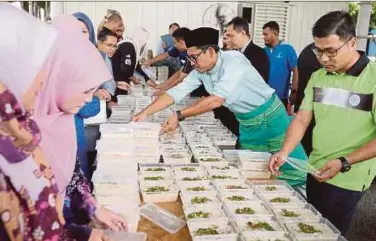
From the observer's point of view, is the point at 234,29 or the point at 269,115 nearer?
Result: the point at 269,115

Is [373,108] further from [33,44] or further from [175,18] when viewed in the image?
[175,18]

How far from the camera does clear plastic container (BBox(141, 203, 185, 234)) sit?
1585 mm

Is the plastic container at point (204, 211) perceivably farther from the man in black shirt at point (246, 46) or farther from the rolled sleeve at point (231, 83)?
the man in black shirt at point (246, 46)

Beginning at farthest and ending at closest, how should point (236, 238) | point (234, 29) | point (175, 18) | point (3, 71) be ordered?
1. point (175, 18)
2. point (234, 29)
3. point (236, 238)
4. point (3, 71)

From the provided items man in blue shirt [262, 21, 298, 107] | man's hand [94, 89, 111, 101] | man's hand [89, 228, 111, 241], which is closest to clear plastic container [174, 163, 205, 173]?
man's hand [89, 228, 111, 241]

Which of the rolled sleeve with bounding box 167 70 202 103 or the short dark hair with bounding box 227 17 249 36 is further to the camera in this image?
the short dark hair with bounding box 227 17 249 36

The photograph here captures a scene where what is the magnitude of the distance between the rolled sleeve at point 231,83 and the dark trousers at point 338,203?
0.78 m

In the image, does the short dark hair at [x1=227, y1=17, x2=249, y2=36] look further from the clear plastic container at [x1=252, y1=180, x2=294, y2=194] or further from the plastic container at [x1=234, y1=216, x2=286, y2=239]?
the plastic container at [x1=234, y1=216, x2=286, y2=239]

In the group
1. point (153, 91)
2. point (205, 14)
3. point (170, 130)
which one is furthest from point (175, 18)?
point (170, 130)

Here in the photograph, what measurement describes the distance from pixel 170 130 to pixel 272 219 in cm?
116

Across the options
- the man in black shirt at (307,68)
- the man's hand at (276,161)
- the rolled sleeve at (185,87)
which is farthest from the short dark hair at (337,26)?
the man in black shirt at (307,68)

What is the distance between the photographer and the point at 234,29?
3.89 meters

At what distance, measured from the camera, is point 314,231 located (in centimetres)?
153

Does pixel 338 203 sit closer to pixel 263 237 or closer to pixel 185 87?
pixel 263 237
